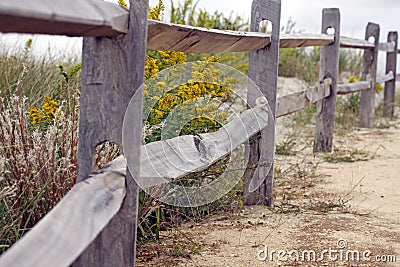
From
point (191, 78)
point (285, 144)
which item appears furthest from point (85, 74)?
point (285, 144)

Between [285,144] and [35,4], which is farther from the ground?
[35,4]

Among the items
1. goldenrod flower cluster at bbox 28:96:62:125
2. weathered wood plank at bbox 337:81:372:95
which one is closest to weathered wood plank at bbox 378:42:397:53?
weathered wood plank at bbox 337:81:372:95

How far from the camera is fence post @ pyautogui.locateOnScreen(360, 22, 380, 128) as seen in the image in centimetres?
906

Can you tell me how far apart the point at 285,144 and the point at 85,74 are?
4.13m

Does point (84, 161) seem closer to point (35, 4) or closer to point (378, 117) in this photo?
point (35, 4)

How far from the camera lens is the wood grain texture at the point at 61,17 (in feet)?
4.27

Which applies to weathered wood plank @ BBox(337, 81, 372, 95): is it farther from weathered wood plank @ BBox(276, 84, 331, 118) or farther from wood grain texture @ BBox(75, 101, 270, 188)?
wood grain texture @ BBox(75, 101, 270, 188)

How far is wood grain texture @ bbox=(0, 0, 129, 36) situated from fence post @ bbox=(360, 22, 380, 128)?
7616 mm

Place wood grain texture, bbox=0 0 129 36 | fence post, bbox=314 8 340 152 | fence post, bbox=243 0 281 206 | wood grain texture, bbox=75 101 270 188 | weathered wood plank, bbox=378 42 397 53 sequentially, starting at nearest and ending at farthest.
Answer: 1. wood grain texture, bbox=0 0 129 36
2. wood grain texture, bbox=75 101 270 188
3. fence post, bbox=243 0 281 206
4. fence post, bbox=314 8 340 152
5. weathered wood plank, bbox=378 42 397 53

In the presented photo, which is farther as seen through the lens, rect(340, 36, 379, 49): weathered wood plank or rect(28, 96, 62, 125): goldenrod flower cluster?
rect(340, 36, 379, 49): weathered wood plank

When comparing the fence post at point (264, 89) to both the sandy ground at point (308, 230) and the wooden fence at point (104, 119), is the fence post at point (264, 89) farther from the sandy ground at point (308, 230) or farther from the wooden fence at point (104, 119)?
the wooden fence at point (104, 119)

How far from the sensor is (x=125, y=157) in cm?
215

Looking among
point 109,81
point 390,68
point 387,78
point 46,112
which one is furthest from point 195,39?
Result: point 390,68

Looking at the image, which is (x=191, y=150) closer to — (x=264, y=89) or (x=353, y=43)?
(x=264, y=89)
